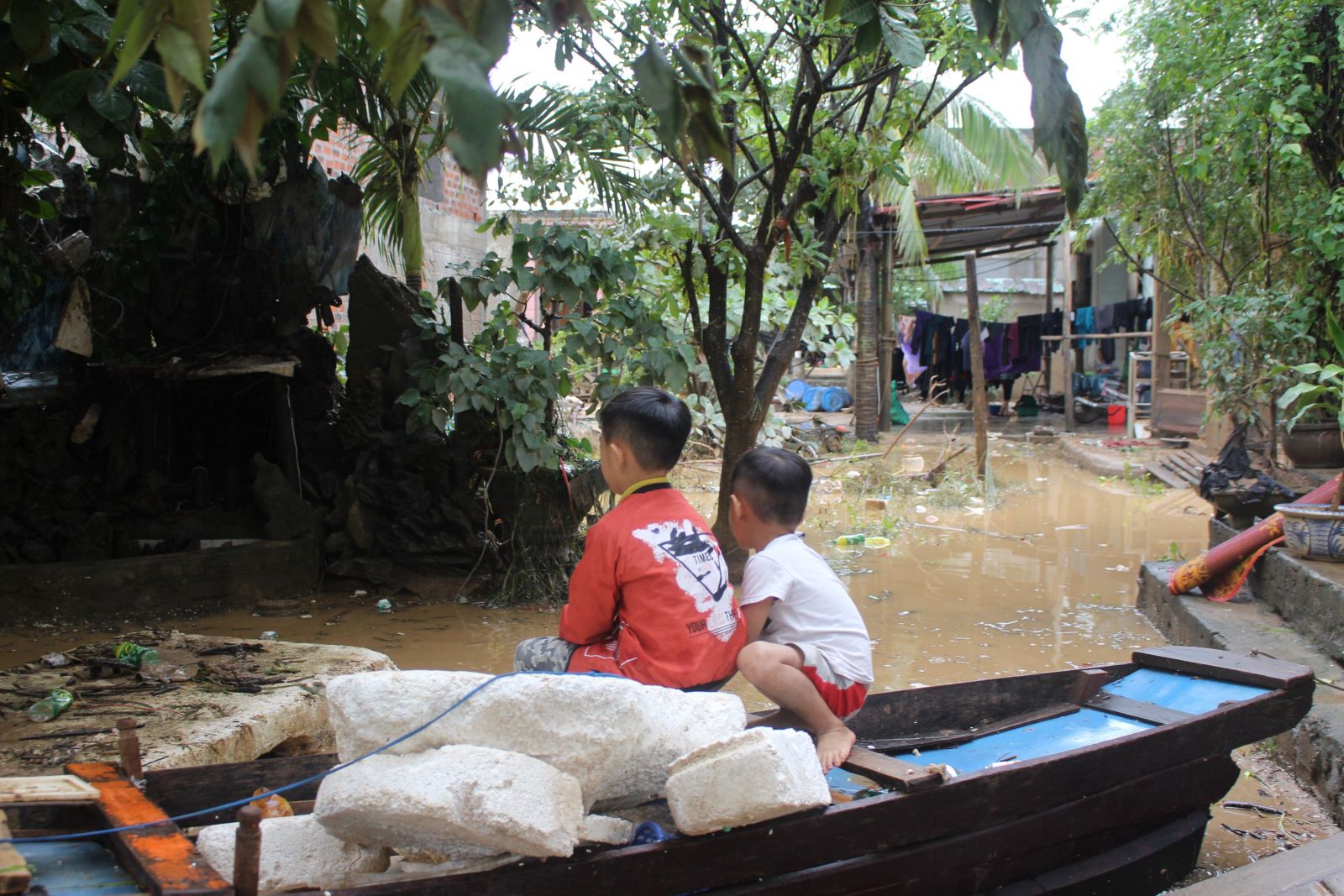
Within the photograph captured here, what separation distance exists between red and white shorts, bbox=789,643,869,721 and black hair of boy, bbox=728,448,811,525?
0.38 metres

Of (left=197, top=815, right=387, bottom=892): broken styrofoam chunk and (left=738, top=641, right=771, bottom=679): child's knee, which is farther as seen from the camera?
(left=738, top=641, right=771, bottom=679): child's knee

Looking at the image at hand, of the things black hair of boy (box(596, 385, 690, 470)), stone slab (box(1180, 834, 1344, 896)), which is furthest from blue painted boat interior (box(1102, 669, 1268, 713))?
black hair of boy (box(596, 385, 690, 470))

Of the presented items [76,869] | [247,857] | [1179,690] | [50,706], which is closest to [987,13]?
[247,857]

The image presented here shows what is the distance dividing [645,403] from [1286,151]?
6281mm

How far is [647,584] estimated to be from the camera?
2.74 meters

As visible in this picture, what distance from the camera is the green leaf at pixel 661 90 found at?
149 centimetres

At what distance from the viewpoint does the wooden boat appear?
6.87ft

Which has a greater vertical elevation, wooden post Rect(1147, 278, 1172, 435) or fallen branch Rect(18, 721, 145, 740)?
wooden post Rect(1147, 278, 1172, 435)

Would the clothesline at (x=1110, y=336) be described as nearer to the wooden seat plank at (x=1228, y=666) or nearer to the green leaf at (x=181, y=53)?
the wooden seat plank at (x=1228, y=666)

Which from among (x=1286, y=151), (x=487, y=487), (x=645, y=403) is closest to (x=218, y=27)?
(x=487, y=487)

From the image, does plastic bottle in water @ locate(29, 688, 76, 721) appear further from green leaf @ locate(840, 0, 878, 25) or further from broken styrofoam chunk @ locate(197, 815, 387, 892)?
green leaf @ locate(840, 0, 878, 25)

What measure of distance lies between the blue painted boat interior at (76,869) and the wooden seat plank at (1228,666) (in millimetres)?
3293

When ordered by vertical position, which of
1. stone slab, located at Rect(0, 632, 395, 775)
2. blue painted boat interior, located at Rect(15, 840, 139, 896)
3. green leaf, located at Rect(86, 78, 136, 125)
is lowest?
stone slab, located at Rect(0, 632, 395, 775)

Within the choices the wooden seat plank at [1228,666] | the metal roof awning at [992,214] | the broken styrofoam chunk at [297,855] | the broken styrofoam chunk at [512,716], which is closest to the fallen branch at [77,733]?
the broken styrofoam chunk at [297,855]
